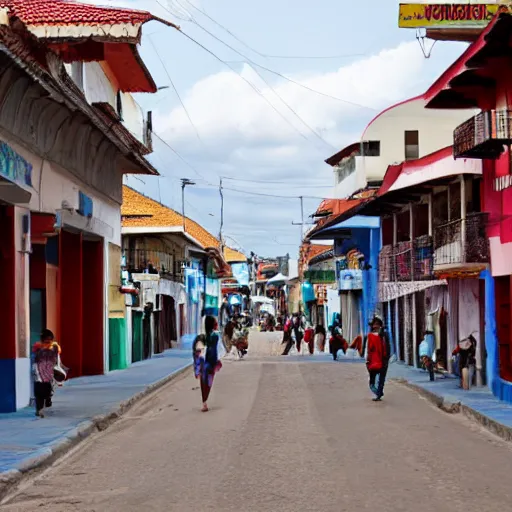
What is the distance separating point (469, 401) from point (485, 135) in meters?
4.92

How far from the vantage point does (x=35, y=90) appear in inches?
736

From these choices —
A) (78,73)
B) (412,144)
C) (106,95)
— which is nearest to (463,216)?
(78,73)

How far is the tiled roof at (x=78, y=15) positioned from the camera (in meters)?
19.0

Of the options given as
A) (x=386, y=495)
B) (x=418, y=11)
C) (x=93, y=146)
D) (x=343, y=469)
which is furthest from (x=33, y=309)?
(x=386, y=495)

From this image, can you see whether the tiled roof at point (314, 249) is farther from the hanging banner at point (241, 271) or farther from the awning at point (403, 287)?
the awning at point (403, 287)

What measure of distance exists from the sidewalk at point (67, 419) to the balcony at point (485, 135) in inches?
322

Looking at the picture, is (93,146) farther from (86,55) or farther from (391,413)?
(391,413)

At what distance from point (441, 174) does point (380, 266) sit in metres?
10.8

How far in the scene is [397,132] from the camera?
5056cm

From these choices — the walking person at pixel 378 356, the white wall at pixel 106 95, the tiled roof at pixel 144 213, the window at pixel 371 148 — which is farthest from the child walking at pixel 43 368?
the window at pixel 371 148

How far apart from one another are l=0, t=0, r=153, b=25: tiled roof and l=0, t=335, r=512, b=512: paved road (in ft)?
23.2

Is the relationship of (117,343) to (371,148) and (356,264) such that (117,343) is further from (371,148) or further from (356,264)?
(371,148)

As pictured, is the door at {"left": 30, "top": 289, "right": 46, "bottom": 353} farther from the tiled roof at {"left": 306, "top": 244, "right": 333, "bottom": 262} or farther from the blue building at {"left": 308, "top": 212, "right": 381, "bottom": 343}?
the tiled roof at {"left": 306, "top": 244, "right": 333, "bottom": 262}

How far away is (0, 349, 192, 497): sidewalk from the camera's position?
1223cm
